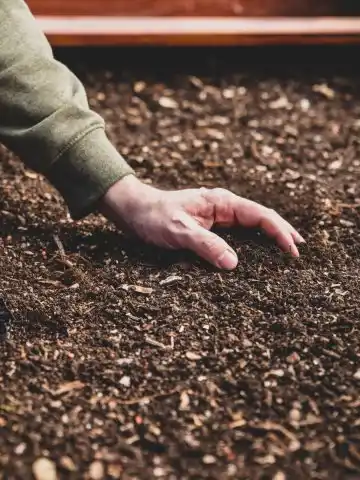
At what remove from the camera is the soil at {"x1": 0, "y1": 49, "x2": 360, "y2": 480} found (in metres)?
0.93

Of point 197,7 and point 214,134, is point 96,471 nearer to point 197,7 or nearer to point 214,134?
point 214,134

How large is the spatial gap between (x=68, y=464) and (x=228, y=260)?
446mm

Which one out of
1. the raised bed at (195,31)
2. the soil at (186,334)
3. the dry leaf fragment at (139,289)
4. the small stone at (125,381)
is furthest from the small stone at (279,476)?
the raised bed at (195,31)

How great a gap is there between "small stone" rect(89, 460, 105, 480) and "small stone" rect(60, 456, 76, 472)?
0.02m

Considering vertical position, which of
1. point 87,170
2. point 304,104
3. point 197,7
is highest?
point 87,170

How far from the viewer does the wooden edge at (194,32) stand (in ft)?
6.57

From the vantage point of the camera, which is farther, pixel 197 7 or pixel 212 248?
pixel 197 7

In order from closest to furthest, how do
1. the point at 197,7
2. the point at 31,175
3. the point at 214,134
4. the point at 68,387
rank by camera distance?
the point at 68,387 → the point at 31,175 → the point at 214,134 → the point at 197,7

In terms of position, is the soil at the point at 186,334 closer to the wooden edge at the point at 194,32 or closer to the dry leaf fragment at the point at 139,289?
the dry leaf fragment at the point at 139,289

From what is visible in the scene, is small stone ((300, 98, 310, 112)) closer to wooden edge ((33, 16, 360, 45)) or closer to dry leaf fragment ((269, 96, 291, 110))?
dry leaf fragment ((269, 96, 291, 110))

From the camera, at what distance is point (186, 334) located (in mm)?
1104

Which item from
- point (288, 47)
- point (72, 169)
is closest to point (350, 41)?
point (288, 47)

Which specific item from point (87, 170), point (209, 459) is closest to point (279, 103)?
point (87, 170)

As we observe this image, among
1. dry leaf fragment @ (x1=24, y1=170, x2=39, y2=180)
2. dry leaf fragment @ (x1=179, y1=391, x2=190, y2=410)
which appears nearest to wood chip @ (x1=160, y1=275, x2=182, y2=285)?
dry leaf fragment @ (x1=179, y1=391, x2=190, y2=410)
